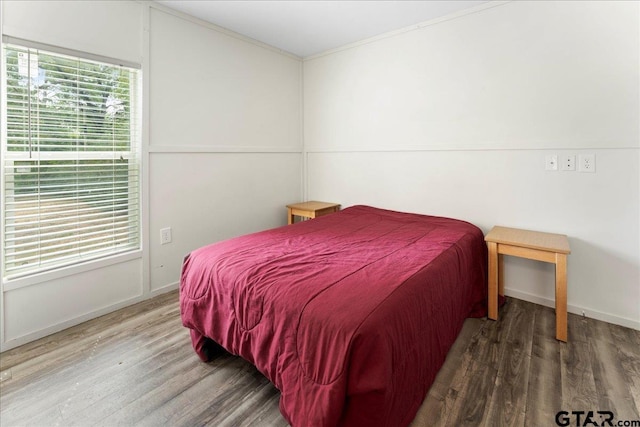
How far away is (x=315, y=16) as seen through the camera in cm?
261

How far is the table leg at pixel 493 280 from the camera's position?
212cm

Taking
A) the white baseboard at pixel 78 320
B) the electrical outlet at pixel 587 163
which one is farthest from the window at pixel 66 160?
the electrical outlet at pixel 587 163

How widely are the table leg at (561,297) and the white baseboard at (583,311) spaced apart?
18.5 inches

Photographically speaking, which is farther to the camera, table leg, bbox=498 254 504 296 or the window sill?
table leg, bbox=498 254 504 296

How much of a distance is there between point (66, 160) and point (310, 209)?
6.47 feet

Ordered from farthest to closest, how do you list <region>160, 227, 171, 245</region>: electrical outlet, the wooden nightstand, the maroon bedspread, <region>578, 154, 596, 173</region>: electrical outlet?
the wooden nightstand < <region>160, 227, 171, 245</region>: electrical outlet < <region>578, 154, 596, 173</region>: electrical outlet < the maroon bedspread

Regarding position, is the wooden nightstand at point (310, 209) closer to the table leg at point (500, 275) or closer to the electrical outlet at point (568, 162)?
the table leg at point (500, 275)

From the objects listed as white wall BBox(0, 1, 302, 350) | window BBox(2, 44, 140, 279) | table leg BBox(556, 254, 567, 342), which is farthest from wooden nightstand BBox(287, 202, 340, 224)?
table leg BBox(556, 254, 567, 342)

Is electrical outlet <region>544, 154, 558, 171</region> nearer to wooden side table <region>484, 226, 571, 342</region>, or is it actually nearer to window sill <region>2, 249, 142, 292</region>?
wooden side table <region>484, 226, 571, 342</region>

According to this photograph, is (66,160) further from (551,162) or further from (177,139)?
(551,162)

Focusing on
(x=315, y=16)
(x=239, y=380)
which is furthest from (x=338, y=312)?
(x=315, y=16)

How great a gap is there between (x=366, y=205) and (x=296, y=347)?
7.29ft

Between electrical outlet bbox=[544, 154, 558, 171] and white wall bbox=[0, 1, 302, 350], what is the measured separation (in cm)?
241

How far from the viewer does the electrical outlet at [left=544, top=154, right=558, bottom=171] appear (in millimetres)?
2221
